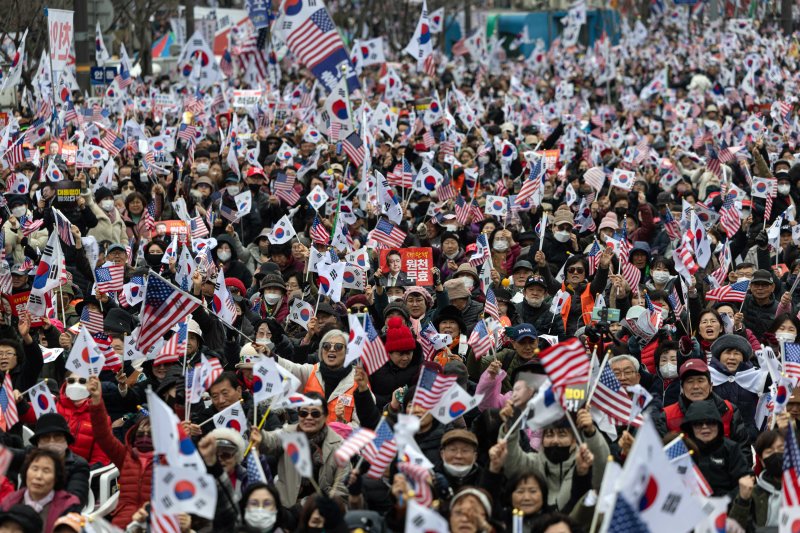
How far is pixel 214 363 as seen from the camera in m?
9.93

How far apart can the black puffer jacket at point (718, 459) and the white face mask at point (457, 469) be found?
1.46m

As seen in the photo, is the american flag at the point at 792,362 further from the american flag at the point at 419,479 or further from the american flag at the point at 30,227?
the american flag at the point at 30,227

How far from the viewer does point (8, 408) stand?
32.5ft

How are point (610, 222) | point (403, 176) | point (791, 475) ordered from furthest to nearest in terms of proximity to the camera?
point (403, 176) < point (610, 222) < point (791, 475)

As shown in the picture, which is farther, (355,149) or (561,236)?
(355,149)

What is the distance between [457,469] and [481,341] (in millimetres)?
2619

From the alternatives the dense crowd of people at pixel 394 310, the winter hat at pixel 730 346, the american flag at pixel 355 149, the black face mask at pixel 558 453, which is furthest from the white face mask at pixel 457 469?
the american flag at pixel 355 149

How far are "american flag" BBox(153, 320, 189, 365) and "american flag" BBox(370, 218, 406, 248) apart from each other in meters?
4.66

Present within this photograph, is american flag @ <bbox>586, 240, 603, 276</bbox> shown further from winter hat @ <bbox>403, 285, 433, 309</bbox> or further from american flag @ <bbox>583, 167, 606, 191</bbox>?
american flag @ <bbox>583, 167, 606, 191</bbox>

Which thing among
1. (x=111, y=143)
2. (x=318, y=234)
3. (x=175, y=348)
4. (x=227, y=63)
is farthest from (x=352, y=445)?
(x=227, y=63)

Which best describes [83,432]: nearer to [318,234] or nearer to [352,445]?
[352,445]

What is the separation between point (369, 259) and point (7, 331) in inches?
164

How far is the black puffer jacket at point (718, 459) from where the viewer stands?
9281 millimetres

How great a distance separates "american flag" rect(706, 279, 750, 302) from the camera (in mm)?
13344
